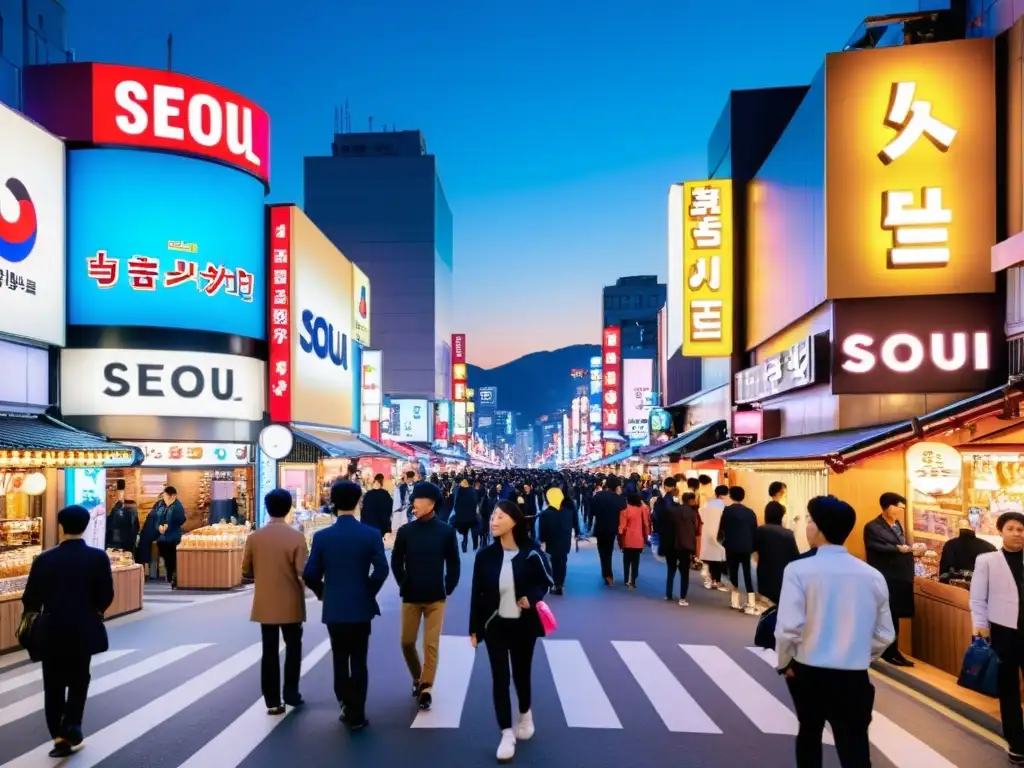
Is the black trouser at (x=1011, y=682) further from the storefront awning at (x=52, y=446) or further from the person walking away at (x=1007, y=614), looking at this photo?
the storefront awning at (x=52, y=446)

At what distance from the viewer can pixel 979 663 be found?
19.6ft

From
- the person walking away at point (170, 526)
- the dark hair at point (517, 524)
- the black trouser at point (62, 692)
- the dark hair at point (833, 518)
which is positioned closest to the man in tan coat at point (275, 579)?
the black trouser at point (62, 692)

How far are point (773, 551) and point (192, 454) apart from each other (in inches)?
572

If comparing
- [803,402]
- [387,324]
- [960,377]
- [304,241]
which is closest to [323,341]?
[304,241]

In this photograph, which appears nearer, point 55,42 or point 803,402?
point 803,402

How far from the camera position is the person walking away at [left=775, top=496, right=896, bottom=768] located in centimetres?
404

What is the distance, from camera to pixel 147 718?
6.52 metres

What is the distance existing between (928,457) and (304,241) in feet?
59.2

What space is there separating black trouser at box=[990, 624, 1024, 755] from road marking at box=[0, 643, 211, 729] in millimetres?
7245

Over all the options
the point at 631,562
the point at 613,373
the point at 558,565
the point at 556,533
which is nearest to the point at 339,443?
the point at 631,562

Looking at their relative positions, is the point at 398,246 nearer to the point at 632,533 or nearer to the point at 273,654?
the point at 632,533

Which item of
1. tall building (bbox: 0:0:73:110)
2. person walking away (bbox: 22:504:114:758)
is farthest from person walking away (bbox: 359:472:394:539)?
tall building (bbox: 0:0:73:110)

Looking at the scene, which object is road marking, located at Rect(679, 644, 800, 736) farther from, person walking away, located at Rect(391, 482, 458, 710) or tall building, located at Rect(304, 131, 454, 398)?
tall building, located at Rect(304, 131, 454, 398)

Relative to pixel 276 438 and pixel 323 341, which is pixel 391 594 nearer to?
pixel 276 438
